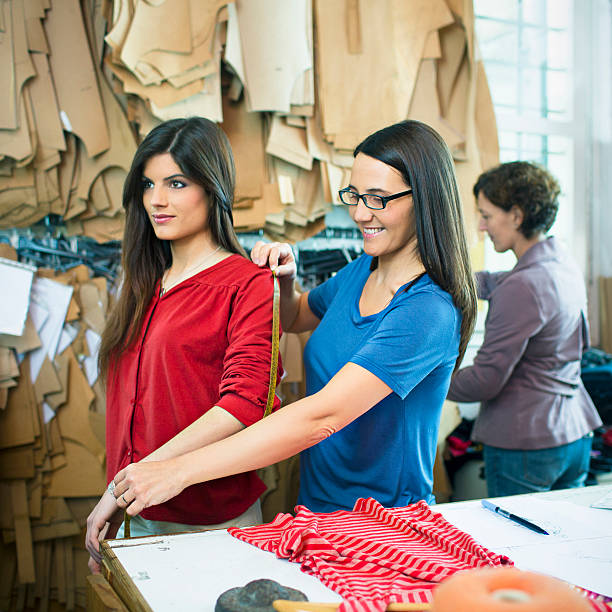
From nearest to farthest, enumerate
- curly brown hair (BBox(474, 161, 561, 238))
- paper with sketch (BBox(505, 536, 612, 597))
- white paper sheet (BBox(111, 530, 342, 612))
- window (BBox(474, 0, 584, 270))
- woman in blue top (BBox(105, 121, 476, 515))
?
white paper sheet (BBox(111, 530, 342, 612)) < paper with sketch (BBox(505, 536, 612, 597)) < woman in blue top (BBox(105, 121, 476, 515)) < curly brown hair (BBox(474, 161, 561, 238)) < window (BBox(474, 0, 584, 270))

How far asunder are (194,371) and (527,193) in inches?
59.0

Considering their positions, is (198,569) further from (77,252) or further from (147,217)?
(77,252)

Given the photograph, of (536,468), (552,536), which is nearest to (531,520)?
(552,536)

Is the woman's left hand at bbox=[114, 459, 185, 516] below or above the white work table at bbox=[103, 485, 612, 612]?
above

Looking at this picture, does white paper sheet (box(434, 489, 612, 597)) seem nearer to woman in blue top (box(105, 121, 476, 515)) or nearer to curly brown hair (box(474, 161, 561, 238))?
woman in blue top (box(105, 121, 476, 515))

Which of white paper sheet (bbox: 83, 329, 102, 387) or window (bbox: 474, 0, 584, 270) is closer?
white paper sheet (bbox: 83, 329, 102, 387)

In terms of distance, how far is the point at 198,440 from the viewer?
1424 mm

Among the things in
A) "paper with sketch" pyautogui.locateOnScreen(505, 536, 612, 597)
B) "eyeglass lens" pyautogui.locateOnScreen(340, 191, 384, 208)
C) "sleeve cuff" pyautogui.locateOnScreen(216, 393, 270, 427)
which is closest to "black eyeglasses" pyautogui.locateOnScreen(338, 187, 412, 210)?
"eyeglass lens" pyautogui.locateOnScreen(340, 191, 384, 208)

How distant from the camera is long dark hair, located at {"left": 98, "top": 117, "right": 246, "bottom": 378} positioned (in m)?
1.66

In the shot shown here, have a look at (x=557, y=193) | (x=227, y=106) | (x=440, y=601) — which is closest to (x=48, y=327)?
(x=227, y=106)

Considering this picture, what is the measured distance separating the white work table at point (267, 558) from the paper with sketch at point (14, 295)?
1.54 metres

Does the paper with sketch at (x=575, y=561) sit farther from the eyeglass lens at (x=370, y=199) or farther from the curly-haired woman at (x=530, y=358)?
the curly-haired woman at (x=530, y=358)

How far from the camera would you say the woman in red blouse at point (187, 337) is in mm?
1531

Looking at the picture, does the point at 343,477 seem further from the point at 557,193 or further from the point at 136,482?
the point at 557,193
